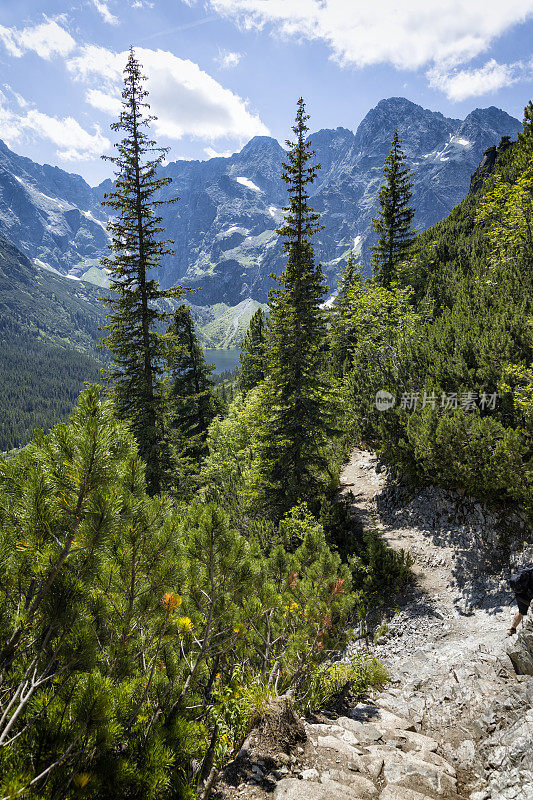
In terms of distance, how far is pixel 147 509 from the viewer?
2930 millimetres

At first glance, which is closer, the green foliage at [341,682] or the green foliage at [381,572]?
the green foliage at [341,682]

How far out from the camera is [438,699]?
5.67 metres

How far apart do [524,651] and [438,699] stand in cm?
153

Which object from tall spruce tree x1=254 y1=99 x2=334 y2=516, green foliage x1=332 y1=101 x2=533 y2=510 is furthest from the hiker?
tall spruce tree x1=254 y1=99 x2=334 y2=516

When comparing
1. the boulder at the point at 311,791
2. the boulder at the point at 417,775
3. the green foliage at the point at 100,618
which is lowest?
the boulder at the point at 417,775

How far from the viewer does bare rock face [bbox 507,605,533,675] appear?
17.4 ft

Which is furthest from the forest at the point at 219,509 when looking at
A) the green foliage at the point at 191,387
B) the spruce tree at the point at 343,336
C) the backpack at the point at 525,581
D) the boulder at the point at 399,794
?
the spruce tree at the point at 343,336

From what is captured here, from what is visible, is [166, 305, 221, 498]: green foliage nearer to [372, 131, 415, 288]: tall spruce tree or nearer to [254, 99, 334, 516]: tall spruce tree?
[254, 99, 334, 516]: tall spruce tree

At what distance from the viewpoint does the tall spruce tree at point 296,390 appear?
12703mm

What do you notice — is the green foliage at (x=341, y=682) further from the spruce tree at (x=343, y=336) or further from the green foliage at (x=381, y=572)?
the spruce tree at (x=343, y=336)

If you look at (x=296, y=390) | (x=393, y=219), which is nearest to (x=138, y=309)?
(x=296, y=390)

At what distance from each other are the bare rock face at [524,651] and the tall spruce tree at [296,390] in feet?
24.0

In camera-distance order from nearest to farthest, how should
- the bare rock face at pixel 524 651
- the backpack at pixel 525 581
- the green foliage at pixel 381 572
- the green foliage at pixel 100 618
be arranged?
the green foliage at pixel 100 618 → the bare rock face at pixel 524 651 → the backpack at pixel 525 581 → the green foliage at pixel 381 572

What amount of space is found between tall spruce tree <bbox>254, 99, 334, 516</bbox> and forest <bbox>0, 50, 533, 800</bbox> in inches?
3.1
